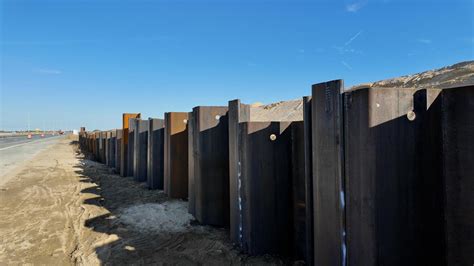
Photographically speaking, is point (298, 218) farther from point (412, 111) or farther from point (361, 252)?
point (412, 111)

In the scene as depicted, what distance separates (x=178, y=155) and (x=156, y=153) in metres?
1.69

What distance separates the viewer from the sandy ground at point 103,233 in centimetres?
374

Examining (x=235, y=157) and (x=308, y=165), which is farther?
(x=235, y=157)

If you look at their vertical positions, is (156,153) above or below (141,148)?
below

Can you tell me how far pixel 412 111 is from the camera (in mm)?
2416

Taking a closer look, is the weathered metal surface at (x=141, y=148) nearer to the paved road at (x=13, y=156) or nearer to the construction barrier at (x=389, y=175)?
the paved road at (x=13, y=156)

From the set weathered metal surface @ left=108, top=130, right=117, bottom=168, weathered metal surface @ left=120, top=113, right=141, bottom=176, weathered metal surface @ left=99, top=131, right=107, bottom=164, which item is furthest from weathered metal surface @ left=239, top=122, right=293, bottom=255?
weathered metal surface @ left=99, top=131, right=107, bottom=164

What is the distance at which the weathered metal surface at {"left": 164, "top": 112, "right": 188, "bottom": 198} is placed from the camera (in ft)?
22.1

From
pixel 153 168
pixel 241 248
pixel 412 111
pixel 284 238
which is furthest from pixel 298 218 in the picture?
pixel 153 168

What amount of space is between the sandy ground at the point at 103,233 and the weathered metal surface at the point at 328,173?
1008 mm

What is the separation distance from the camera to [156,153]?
8.16 m

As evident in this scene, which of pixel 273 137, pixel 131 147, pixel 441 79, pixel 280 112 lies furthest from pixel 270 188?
pixel 280 112

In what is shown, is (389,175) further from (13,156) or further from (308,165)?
(13,156)

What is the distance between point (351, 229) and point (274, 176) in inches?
53.2
